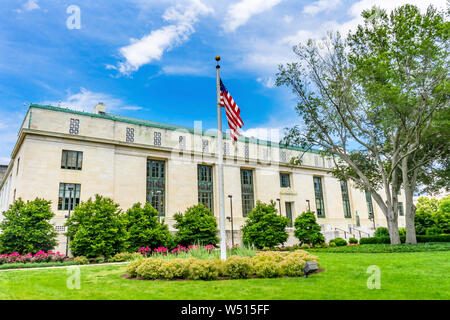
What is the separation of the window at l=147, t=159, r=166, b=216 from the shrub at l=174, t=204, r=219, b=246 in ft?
32.1

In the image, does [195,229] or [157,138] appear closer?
[195,229]

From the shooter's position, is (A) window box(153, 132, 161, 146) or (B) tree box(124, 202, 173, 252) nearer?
(B) tree box(124, 202, 173, 252)

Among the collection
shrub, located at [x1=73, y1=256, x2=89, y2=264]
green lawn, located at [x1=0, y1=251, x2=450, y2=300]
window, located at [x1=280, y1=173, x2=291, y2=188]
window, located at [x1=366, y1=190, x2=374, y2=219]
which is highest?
window, located at [x1=280, y1=173, x2=291, y2=188]

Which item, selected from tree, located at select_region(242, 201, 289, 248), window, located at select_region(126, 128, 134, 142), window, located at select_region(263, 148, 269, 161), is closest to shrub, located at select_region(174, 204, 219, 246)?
tree, located at select_region(242, 201, 289, 248)

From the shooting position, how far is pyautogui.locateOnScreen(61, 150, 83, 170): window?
113 feet

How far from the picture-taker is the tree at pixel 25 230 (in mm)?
22719

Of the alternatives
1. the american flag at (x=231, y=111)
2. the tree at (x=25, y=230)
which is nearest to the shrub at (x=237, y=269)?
the american flag at (x=231, y=111)

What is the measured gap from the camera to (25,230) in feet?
75.8

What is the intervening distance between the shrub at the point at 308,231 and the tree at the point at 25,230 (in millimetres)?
24285

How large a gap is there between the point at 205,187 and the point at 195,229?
14519 mm

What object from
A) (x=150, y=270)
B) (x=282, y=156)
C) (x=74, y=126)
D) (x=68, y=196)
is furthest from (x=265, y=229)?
(x=74, y=126)

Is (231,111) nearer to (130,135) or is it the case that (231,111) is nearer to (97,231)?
(97,231)

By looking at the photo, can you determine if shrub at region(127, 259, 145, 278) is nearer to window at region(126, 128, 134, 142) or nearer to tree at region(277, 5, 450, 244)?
tree at region(277, 5, 450, 244)
